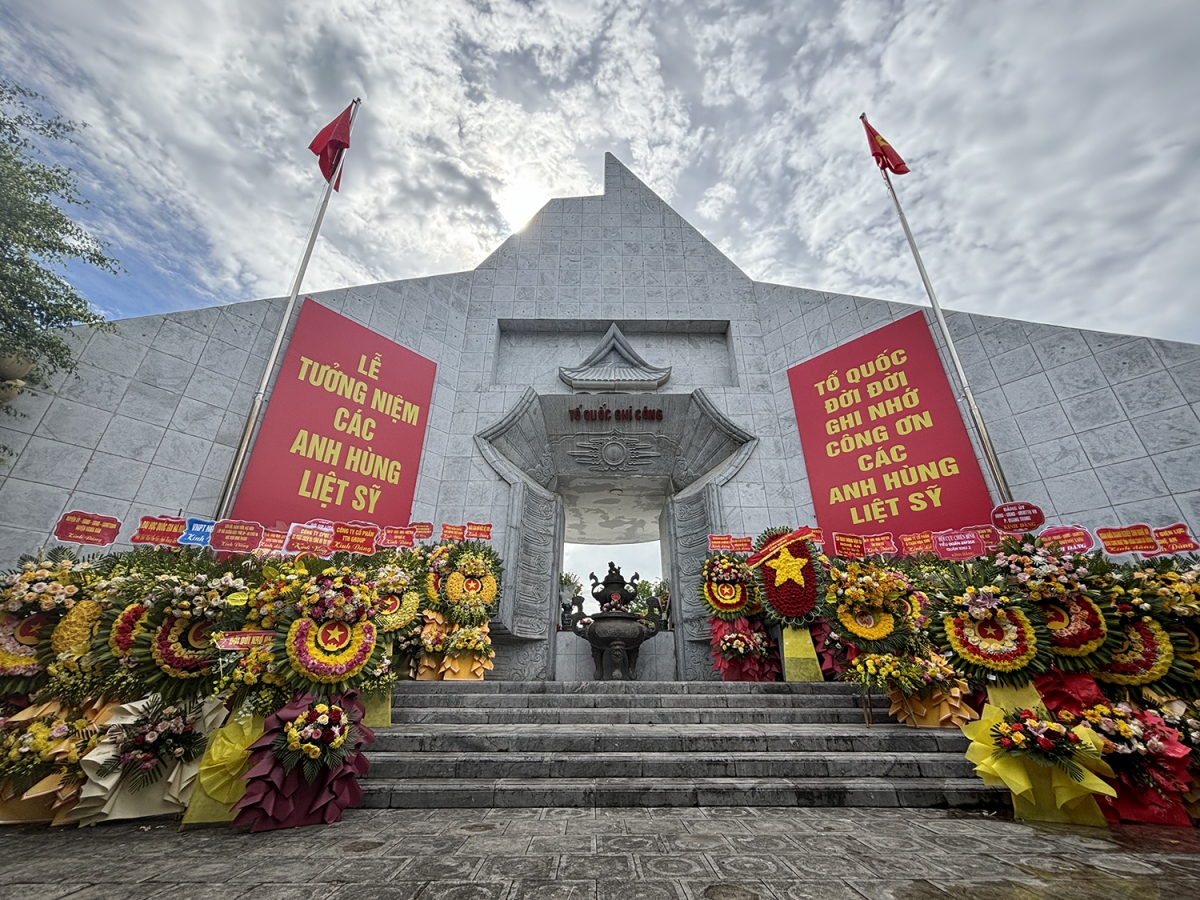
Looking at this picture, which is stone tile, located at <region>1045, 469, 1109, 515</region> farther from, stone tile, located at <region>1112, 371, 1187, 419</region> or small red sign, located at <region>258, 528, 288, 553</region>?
small red sign, located at <region>258, 528, 288, 553</region>

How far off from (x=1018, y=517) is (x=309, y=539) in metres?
10.0

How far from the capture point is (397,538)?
7.59 m

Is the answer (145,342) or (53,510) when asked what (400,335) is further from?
(53,510)

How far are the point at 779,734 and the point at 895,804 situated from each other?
86cm

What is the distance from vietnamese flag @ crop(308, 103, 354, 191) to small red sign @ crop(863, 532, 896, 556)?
1190 centimetres

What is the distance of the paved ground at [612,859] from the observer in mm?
1573

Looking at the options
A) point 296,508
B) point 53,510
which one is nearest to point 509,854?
point 296,508

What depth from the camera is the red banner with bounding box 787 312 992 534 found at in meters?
7.63

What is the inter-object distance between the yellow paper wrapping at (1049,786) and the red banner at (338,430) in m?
8.51

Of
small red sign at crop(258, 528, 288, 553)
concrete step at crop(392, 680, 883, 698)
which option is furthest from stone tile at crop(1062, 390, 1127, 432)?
small red sign at crop(258, 528, 288, 553)

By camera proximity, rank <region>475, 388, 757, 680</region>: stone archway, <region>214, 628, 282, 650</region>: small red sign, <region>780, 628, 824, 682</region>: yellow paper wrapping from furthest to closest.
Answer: <region>475, 388, 757, 680</region>: stone archway
<region>780, 628, 824, 682</region>: yellow paper wrapping
<region>214, 628, 282, 650</region>: small red sign

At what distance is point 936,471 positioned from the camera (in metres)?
7.80

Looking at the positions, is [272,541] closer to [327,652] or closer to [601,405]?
[327,652]

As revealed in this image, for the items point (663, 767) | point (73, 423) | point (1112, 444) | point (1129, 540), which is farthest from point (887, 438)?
point (73, 423)
